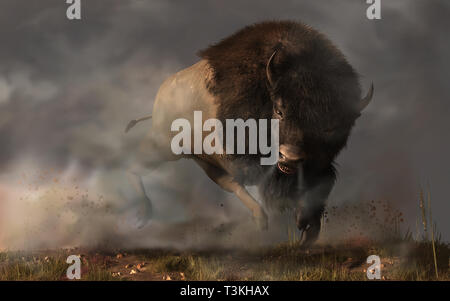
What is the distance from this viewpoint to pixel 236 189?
5969 mm

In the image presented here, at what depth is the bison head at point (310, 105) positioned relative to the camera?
17.1 ft

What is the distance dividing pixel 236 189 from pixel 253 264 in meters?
1.11

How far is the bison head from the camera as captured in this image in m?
5.20

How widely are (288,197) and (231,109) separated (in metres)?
1.32

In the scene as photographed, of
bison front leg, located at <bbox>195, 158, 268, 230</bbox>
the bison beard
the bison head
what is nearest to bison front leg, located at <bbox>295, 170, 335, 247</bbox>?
the bison beard

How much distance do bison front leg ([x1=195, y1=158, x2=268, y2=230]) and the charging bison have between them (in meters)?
0.01

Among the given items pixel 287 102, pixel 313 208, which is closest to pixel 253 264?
pixel 313 208

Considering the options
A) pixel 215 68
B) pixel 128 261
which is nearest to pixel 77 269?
pixel 128 261

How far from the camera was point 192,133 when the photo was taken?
6.39m

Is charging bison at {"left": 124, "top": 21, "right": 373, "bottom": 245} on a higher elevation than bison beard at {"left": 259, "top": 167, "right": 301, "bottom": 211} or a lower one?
higher

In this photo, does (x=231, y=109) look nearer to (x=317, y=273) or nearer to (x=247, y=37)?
(x=247, y=37)

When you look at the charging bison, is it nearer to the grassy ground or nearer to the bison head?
the bison head

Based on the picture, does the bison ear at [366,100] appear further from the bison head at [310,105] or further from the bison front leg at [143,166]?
the bison front leg at [143,166]

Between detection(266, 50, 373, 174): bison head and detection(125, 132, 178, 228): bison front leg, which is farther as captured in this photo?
detection(125, 132, 178, 228): bison front leg
